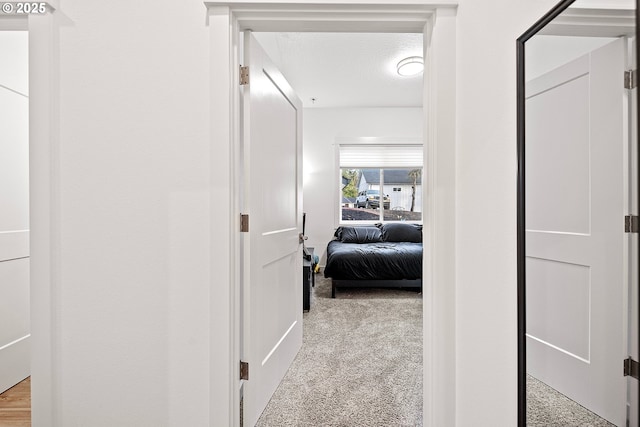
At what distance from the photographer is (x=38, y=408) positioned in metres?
1.33

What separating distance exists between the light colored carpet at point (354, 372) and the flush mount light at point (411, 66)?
268 cm

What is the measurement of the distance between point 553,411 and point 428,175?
3.22ft

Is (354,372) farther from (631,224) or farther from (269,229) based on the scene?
(631,224)

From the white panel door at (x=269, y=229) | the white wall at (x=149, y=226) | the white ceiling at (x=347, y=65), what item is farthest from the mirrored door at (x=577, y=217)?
the white ceiling at (x=347, y=65)

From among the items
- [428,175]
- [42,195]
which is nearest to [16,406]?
[42,195]

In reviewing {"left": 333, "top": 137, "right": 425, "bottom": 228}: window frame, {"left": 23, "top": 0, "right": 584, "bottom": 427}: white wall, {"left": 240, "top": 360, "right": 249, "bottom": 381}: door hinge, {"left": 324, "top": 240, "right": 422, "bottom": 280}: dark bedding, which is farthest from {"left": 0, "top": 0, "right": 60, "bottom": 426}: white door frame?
{"left": 333, "top": 137, "right": 425, "bottom": 228}: window frame

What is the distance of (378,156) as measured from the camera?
5.50 metres

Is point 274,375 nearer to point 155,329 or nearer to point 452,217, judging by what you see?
point 155,329

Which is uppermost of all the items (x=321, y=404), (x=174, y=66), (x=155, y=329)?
(x=174, y=66)

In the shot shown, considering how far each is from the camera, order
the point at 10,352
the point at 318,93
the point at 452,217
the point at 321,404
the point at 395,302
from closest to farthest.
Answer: the point at 452,217 < the point at 321,404 < the point at 10,352 < the point at 395,302 < the point at 318,93

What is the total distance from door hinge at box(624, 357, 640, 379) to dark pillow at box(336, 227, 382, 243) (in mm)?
3979

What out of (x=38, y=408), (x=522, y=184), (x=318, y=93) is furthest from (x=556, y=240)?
(x=318, y=93)

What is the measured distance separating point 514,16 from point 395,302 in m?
2.98

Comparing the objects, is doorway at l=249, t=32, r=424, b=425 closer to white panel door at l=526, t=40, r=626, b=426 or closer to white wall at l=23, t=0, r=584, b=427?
white wall at l=23, t=0, r=584, b=427
